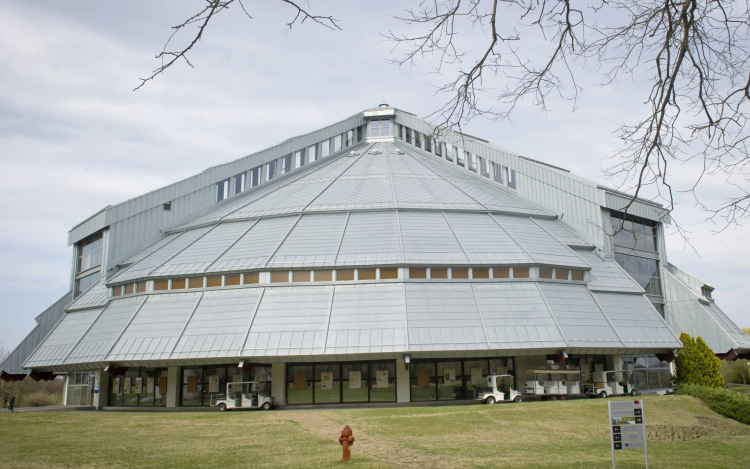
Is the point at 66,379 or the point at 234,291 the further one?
the point at 66,379

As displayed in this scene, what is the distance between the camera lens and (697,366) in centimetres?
3278

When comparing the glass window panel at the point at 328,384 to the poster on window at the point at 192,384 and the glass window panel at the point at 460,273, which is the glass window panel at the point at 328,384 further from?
the glass window panel at the point at 460,273

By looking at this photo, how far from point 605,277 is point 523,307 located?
7667mm

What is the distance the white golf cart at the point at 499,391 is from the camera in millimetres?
28864

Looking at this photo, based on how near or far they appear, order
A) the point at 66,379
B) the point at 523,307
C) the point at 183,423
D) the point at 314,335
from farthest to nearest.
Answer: the point at 66,379
the point at 523,307
the point at 314,335
the point at 183,423

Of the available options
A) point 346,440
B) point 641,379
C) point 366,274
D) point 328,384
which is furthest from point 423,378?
point 346,440

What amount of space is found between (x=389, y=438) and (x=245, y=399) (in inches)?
507

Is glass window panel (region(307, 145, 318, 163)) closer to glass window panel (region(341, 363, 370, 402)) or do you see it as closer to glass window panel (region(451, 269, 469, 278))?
glass window panel (region(451, 269, 469, 278))

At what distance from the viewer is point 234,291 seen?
3181 centimetres

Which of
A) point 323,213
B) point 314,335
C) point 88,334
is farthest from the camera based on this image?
point 323,213

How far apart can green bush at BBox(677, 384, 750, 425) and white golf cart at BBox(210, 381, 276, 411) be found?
62.1 ft

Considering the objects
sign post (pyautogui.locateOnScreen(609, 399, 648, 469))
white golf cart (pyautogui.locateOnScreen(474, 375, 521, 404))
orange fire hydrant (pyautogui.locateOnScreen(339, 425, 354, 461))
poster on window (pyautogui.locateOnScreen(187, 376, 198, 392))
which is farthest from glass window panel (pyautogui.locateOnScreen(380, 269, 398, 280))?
sign post (pyautogui.locateOnScreen(609, 399, 648, 469))

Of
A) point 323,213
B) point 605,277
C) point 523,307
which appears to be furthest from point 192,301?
point 605,277

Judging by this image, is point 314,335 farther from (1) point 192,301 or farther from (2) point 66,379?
(2) point 66,379
